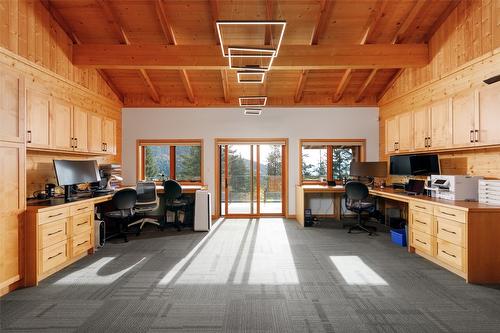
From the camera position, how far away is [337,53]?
4648 millimetres

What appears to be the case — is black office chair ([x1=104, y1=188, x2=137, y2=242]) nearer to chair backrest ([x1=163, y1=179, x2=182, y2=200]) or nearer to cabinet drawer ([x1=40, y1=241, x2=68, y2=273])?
chair backrest ([x1=163, y1=179, x2=182, y2=200])

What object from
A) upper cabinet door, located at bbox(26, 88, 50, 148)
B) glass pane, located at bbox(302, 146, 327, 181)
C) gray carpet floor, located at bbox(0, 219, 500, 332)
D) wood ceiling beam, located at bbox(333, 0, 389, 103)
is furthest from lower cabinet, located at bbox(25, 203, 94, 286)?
wood ceiling beam, located at bbox(333, 0, 389, 103)

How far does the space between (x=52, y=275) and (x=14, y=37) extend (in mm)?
2977

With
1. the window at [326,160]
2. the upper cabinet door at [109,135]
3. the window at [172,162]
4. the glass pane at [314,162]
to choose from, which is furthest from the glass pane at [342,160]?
the upper cabinet door at [109,135]

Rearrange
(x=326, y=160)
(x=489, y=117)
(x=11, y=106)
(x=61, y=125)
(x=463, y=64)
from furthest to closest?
(x=326, y=160)
(x=61, y=125)
(x=463, y=64)
(x=489, y=117)
(x=11, y=106)

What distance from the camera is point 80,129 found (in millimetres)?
4746

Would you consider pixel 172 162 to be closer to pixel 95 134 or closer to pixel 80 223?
pixel 95 134

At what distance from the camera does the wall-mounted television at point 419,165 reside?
452cm

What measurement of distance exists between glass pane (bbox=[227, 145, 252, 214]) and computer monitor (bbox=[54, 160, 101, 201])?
3047mm

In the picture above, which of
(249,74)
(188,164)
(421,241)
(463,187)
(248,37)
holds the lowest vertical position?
(421,241)

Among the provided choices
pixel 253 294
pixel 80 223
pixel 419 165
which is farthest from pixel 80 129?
pixel 419 165

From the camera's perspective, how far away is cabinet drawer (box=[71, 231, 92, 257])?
359cm

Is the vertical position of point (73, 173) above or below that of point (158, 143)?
below

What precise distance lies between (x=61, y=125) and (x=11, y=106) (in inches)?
56.5
